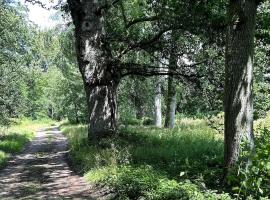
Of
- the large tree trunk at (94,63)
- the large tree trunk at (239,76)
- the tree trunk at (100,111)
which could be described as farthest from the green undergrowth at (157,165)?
the large tree trunk at (239,76)

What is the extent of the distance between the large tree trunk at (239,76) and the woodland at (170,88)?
2 cm

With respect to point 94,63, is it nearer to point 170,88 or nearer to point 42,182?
point 170,88

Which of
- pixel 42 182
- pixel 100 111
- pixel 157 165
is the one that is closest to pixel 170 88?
pixel 100 111

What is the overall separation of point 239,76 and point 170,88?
10608 millimetres

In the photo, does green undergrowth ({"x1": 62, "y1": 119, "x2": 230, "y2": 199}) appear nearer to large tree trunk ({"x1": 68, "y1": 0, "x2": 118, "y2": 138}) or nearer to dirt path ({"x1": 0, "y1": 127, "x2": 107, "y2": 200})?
dirt path ({"x1": 0, "y1": 127, "x2": 107, "y2": 200})

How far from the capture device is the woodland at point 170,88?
8.77 meters

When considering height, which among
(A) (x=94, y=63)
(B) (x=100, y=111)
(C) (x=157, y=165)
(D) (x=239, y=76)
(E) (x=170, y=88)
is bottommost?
(C) (x=157, y=165)

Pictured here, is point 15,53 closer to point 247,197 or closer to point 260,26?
point 260,26

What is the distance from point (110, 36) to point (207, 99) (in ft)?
15.4

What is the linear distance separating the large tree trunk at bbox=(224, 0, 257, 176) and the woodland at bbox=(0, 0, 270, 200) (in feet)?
0.07

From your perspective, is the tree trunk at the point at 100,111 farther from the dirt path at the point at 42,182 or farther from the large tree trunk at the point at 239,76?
the large tree trunk at the point at 239,76

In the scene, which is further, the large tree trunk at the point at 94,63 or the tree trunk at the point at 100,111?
the tree trunk at the point at 100,111

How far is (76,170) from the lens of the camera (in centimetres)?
1414

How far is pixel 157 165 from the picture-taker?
37.8 ft
